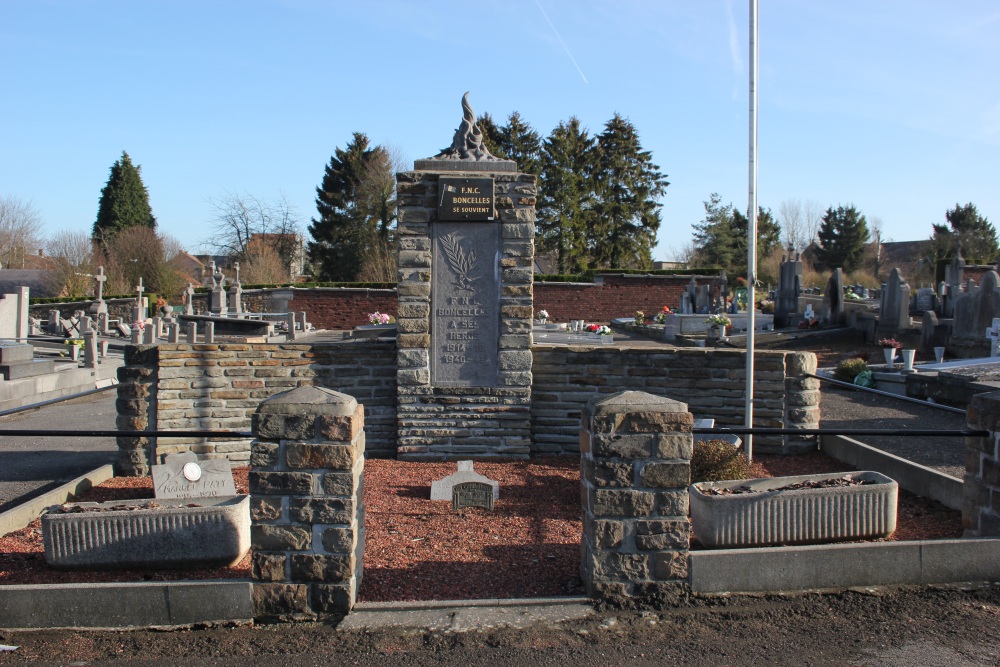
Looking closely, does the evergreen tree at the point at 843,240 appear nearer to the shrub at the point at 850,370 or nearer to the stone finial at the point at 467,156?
the shrub at the point at 850,370

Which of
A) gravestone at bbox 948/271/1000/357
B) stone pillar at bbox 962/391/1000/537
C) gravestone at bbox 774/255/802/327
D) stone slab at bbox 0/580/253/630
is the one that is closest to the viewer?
stone slab at bbox 0/580/253/630

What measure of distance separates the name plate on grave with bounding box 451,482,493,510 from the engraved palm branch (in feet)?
7.77

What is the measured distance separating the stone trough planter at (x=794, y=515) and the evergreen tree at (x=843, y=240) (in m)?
58.2

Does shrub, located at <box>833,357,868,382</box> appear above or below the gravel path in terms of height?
above

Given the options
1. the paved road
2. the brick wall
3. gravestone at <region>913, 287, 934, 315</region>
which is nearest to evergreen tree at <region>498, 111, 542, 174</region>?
the brick wall

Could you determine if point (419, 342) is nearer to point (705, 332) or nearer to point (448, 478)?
point (448, 478)

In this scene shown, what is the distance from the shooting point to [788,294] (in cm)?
2658

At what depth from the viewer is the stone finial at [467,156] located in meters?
7.62

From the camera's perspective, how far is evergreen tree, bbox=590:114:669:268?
4491 centimetres

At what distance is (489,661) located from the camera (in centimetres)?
360

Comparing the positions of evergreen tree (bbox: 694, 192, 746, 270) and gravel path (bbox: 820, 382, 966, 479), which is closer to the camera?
gravel path (bbox: 820, 382, 966, 479)

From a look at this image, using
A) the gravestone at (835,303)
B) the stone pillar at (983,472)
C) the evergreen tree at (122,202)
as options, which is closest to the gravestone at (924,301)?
the gravestone at (835,303)

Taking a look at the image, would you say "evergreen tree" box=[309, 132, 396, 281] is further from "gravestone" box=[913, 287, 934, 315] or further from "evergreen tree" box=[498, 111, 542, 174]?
"gravestone" box=[913, 287, 934, 315]

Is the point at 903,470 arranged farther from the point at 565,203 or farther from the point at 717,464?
the point at 565,203
